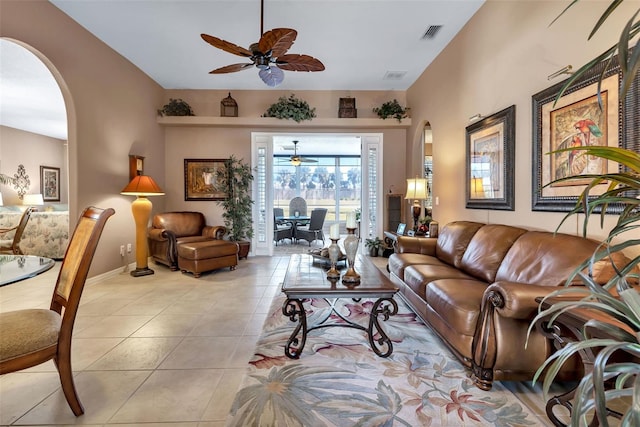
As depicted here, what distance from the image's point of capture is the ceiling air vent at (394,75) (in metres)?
5.30

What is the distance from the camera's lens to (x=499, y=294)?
1779mm

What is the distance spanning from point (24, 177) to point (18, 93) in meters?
3.24

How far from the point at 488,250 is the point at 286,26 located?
3530mm

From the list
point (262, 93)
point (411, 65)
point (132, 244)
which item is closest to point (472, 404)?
point (411, 65)

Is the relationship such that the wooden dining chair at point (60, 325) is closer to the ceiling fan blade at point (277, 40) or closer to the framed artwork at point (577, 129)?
the ceiling fan blade at point (277, 40)

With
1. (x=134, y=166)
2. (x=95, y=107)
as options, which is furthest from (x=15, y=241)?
(x=95, y=107)

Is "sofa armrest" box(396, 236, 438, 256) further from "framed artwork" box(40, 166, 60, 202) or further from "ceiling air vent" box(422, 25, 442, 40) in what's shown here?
"framed artwork" box(40, 166, 60, 202)

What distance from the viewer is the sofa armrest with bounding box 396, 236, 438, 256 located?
12.6ft

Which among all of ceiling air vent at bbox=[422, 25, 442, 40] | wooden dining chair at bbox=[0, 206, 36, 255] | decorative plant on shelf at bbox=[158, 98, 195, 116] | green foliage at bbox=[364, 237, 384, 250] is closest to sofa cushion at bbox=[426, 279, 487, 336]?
ceiling air vent at bbox=[422, 25, 442, 40]

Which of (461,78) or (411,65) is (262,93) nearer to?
(411,65)

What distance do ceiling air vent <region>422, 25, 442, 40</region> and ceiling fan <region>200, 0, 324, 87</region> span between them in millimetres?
1825

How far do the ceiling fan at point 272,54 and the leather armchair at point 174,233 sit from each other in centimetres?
279

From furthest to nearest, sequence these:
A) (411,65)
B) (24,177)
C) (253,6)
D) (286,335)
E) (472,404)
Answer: (24,177) → (411,65) → (253,6) → (286,335) → (472,404)

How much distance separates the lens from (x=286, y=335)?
266 centimetres
